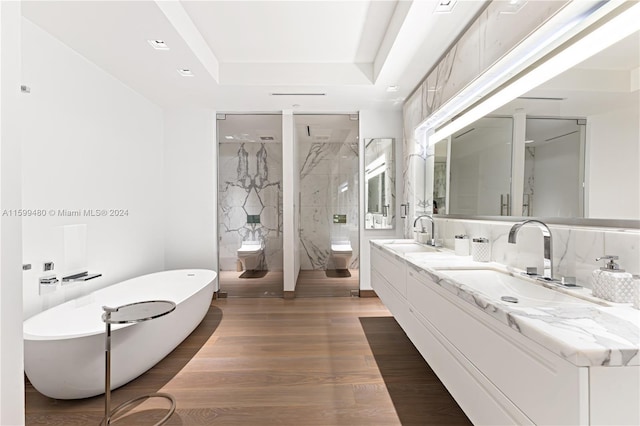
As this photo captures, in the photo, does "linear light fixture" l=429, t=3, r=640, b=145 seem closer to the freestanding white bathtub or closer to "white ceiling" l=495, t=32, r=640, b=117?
"white ceiling" l=495, t=32, r=640, b=117

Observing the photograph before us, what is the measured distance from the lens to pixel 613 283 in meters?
1.17

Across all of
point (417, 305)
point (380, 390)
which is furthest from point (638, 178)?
point (380, 390)

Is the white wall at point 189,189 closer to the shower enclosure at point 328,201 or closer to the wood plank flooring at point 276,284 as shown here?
the wood plank flooring at point 276,284

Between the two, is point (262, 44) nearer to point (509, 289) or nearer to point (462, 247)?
point (462, 247)

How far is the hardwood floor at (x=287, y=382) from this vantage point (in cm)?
184

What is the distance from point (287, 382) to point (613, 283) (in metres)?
1.90

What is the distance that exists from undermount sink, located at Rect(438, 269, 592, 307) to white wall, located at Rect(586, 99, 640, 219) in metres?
0.40

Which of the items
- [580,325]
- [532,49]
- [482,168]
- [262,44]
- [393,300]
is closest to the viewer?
[580,325]

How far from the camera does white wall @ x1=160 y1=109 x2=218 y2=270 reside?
4.26 meters

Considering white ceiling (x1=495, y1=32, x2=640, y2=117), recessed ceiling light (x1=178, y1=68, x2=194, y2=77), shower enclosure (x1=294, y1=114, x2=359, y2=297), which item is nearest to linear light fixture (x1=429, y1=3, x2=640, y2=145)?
white ceiling (x1=495, y1=32, x2=640, y2=117)

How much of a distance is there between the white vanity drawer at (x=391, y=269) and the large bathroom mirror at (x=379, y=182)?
1.14 m

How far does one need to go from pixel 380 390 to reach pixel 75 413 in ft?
6.12

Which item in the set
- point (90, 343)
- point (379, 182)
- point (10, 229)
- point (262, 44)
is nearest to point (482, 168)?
point (379, 182)

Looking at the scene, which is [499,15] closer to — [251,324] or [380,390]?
[380,390]
